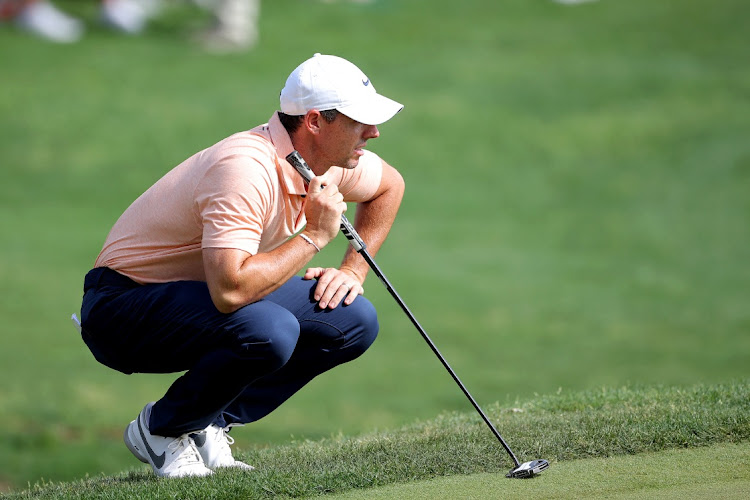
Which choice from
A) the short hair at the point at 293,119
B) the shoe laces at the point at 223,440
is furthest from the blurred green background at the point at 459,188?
the short hair at the point at 293,119

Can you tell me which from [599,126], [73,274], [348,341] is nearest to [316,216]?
[348,341]

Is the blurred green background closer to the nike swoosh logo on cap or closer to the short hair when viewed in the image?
the nike swoosh logo on cap

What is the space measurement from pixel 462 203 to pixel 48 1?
10.1 m

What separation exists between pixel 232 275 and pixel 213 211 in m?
0.21

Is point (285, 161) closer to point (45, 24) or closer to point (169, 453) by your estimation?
point (169, 453)

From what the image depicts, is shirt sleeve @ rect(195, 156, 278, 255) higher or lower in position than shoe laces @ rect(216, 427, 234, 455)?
higher

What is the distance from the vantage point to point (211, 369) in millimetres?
3744

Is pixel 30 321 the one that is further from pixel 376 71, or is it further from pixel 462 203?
pixel 376 71

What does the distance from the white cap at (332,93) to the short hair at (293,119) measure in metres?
0.03

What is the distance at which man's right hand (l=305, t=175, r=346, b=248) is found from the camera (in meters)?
3.68

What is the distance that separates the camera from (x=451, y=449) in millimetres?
3980

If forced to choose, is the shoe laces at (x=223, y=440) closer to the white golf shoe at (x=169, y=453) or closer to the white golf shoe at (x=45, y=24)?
the white golf shoe at (x=169, y=453)

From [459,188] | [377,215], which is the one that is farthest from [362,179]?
[459,188]

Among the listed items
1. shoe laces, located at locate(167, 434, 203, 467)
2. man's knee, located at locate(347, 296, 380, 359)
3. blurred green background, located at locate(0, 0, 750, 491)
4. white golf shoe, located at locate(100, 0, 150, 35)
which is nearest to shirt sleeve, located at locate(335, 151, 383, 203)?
man's knee, located at locate(347, 296, 380, 359)
